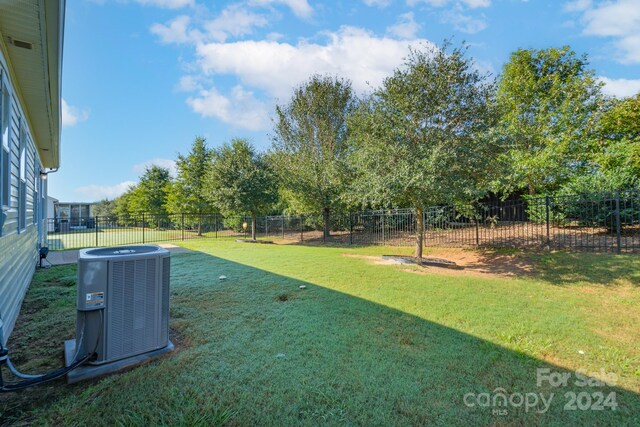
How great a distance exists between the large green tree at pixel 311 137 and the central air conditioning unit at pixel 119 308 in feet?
42.9

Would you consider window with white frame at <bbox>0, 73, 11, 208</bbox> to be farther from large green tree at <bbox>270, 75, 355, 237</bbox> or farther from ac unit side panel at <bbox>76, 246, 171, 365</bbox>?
large green tree at <bbox>270, 75, 355, 237</bbox>

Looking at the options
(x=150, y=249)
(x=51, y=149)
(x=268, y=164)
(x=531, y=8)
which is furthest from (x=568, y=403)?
(x=268, y=164)

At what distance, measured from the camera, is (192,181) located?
2100 centimetres

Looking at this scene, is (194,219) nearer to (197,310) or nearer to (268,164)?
(268,164)

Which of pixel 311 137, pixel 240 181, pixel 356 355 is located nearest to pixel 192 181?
pixel 240 181

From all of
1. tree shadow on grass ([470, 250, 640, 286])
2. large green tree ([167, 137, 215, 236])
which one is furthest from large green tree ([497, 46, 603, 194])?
large green tree ([167, 137, 215, 236])

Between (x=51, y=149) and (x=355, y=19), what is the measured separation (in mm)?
10143

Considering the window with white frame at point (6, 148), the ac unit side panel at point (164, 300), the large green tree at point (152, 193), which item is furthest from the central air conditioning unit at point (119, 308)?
the large green tree at point (152, 193)

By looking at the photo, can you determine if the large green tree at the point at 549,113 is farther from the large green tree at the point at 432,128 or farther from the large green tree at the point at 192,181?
the large green tree at the point at 192,181

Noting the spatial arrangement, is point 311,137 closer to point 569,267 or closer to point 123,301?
point 569,267

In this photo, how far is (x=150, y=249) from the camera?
2803 millimetres

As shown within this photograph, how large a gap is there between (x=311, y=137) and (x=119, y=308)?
52.3ft

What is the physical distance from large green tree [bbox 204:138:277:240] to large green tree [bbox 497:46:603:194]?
36.1 feet

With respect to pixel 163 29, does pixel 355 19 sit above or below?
above
